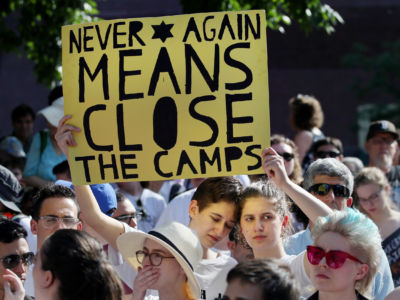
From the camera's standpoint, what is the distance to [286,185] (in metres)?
4.62

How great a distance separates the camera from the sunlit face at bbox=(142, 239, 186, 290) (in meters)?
4.17

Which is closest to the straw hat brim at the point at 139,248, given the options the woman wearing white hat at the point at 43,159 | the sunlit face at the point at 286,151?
the sunlit face at the point at 286,151

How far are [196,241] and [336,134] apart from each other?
17277 millimetres

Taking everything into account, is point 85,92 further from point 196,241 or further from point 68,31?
point 196,241

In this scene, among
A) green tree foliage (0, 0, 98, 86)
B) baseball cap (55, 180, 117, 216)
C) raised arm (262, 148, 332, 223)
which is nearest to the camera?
raised arm (262, 148, 332, 223)

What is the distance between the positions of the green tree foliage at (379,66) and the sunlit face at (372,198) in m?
13.5

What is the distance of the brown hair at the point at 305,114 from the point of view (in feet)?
28.5

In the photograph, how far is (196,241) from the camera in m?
4.29

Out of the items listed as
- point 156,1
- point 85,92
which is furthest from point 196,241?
point 156,1

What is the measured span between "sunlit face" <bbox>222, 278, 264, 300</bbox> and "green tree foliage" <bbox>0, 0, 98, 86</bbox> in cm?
719

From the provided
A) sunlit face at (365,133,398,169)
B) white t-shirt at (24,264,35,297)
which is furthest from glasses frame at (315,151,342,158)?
white t-shirt at (24,264,35,297)

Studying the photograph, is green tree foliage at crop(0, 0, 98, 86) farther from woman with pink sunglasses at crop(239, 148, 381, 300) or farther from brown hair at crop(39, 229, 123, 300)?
brown hair at crop(39, 229, 123, 300)

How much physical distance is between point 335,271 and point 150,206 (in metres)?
3.71

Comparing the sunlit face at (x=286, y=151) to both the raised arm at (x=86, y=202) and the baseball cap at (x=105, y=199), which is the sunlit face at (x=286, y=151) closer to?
the baseball cap at (x=105, y=199)
